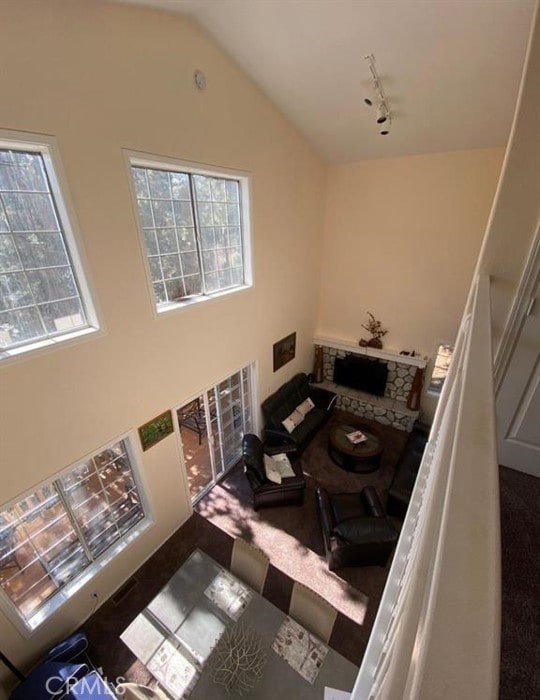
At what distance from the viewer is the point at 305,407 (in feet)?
22.3

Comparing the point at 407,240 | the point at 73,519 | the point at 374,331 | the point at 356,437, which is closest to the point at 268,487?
the point at 356,437

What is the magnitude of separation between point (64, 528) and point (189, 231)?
3.78m

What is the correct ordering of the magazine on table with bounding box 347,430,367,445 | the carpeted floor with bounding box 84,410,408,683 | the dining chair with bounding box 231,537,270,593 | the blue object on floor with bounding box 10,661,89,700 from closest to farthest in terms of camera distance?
the blue object on floor with bounding box 10,661,89,700 < the dining chair with bounding box 231,537,270,593 < the carpeted floor with bounding box 84,410,408,683 < the magazine on table with bounding box 347,430,367,445

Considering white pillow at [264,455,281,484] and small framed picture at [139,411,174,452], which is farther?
white pillow at [264,455,281,484]

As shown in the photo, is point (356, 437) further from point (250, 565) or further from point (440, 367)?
point (250, 565)

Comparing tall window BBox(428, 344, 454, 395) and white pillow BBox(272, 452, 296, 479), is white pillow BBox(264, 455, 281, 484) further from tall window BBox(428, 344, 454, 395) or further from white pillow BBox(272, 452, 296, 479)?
tall window BBox(428, 344, 454, 395)

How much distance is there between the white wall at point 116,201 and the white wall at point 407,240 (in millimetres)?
2245

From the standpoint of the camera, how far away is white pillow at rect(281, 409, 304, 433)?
6.16 meters

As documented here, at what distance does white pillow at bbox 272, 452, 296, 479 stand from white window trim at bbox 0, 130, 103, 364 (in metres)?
3.56

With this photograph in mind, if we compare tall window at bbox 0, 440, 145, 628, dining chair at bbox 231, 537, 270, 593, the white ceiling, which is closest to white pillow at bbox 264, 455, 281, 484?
dining chair at bbox 231, 537, 270, 593

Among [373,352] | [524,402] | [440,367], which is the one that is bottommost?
[440,367]

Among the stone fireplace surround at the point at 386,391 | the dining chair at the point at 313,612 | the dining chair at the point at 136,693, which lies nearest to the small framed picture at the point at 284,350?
the stone fireplace surround at the point at 386,391

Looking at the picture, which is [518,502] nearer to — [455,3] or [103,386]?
[103,386]

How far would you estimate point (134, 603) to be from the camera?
12.6 ft
